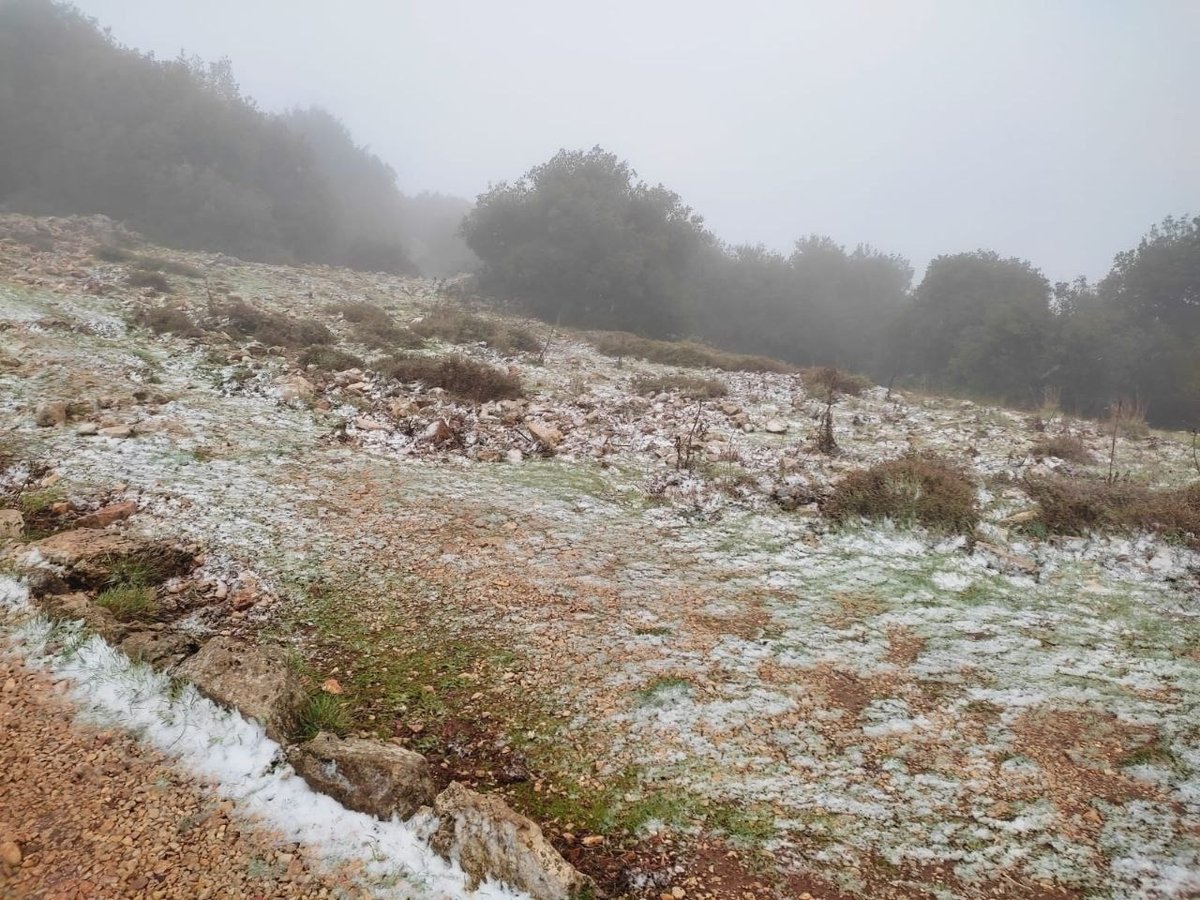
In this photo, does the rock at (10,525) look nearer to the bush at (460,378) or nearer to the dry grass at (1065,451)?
the bush at (460,378)

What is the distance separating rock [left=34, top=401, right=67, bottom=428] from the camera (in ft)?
25.5

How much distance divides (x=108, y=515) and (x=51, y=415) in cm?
343

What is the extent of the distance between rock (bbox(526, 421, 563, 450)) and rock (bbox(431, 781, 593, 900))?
7.26m

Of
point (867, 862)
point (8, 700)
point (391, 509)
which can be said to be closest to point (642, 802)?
point (867, 862)

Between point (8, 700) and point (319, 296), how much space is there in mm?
20802

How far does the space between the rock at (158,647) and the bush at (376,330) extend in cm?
1155

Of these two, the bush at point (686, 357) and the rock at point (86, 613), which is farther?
the bush at point (686, 357)

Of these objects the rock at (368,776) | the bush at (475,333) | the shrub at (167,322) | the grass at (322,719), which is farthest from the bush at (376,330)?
the rock at (368,776)

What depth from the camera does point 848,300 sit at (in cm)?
3656

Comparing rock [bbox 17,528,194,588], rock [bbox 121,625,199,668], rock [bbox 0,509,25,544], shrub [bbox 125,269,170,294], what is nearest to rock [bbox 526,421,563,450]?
rock [bbox 17,528,194,588]

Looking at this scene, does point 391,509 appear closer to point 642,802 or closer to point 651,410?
point 642,802

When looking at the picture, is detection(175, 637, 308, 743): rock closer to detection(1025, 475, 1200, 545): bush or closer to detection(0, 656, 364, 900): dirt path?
detection(0, 656, 364, 900): dirt path

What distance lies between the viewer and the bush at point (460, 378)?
12.0 meters

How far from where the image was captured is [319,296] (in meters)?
21.5
